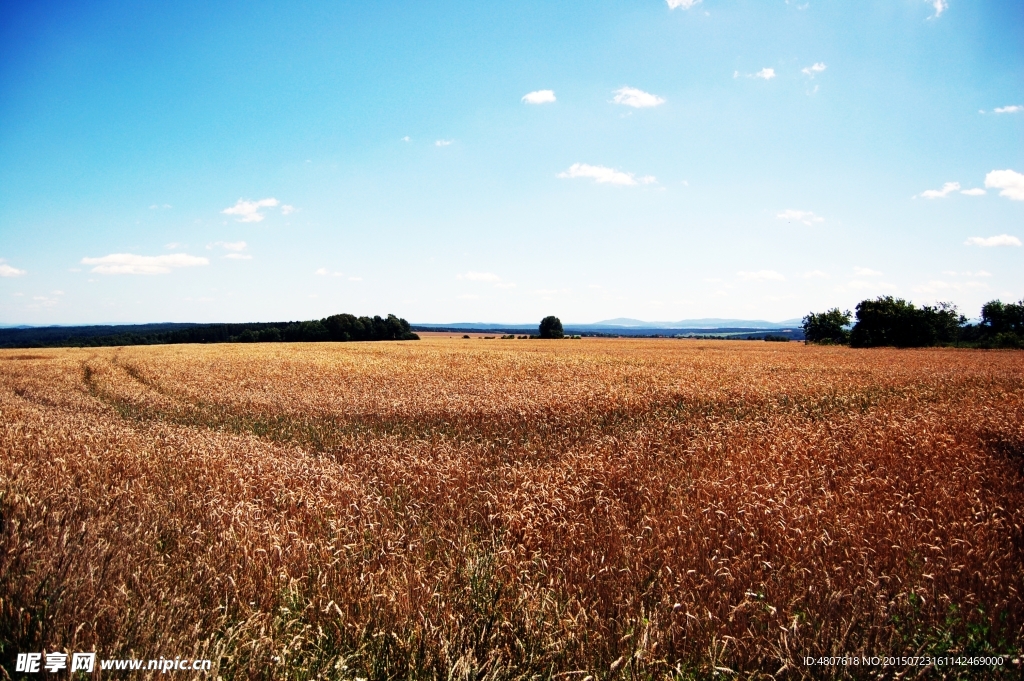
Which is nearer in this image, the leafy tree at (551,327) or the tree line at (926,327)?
the tree line at (926,327)

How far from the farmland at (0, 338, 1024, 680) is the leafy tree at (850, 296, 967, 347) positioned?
236ft

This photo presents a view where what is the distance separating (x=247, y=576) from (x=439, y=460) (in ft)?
13.5

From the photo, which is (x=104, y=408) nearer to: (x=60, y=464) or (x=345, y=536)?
(x=60, y=464)

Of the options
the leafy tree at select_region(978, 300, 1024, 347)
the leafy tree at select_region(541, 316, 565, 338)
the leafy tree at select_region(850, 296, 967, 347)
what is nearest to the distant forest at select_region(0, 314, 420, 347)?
the leafy tree at select_region(541, 316, 565, 338)

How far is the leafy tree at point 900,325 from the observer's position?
227 feet

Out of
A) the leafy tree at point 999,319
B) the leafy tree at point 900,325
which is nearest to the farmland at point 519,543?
the leafy tree at point 900,325

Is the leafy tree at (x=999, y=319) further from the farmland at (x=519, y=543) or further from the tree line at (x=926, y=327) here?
the farmland at (x=519, y=543)

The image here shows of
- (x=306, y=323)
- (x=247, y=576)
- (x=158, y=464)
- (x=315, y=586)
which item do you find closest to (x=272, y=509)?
(x=247, y=576)

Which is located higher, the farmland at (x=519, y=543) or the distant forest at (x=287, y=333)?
the distant forest at (x=287, y=333)

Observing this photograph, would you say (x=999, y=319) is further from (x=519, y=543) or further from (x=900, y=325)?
(x=519, y=543)

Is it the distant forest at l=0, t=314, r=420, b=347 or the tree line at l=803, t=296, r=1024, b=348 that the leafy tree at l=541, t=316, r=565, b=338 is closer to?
the distant forest at l=0, t=314, r=420, b=347

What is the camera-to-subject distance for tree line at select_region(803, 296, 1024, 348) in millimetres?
69125

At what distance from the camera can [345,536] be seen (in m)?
5.39

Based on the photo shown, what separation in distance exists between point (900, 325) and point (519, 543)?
83.2 metres
